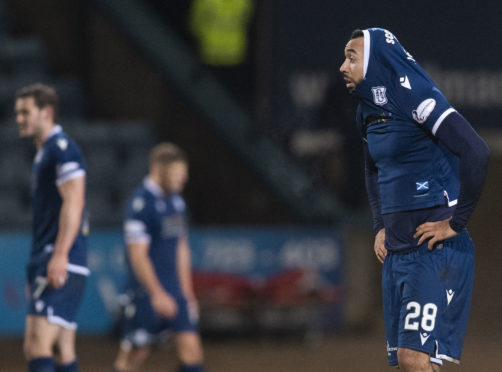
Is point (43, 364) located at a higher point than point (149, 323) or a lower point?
higher

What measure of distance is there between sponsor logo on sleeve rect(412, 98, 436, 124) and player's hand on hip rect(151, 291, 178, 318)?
3.73 meters

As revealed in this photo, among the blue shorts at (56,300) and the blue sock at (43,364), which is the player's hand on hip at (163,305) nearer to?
the blue shorts at (56,300)

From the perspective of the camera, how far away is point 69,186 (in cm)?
637

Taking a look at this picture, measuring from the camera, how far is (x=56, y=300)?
6359mm

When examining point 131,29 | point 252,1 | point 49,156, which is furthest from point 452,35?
point 49,156

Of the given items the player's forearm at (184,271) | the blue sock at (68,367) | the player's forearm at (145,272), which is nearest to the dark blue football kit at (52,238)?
the blue sock at (68,367)

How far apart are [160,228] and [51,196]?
1728 millimetres

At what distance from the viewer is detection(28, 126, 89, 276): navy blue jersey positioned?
6.41m

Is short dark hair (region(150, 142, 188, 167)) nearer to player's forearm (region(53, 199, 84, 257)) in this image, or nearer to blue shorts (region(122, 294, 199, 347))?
blue shorts (region(122, 294, 199, 347))

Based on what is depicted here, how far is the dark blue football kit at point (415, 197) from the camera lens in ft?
15.0

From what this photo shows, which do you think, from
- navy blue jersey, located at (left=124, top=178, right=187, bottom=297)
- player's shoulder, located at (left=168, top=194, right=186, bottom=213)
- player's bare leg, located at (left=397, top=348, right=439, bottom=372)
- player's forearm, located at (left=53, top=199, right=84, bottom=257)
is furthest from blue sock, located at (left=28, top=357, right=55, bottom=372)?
player's bare leg, located at (left=397, top=348, right=439, bottom=372)

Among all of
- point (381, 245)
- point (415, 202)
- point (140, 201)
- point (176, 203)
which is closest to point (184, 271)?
point (176, 203)

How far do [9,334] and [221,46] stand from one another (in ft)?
16.0

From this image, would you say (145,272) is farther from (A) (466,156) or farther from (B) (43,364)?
(A) (466,156)
